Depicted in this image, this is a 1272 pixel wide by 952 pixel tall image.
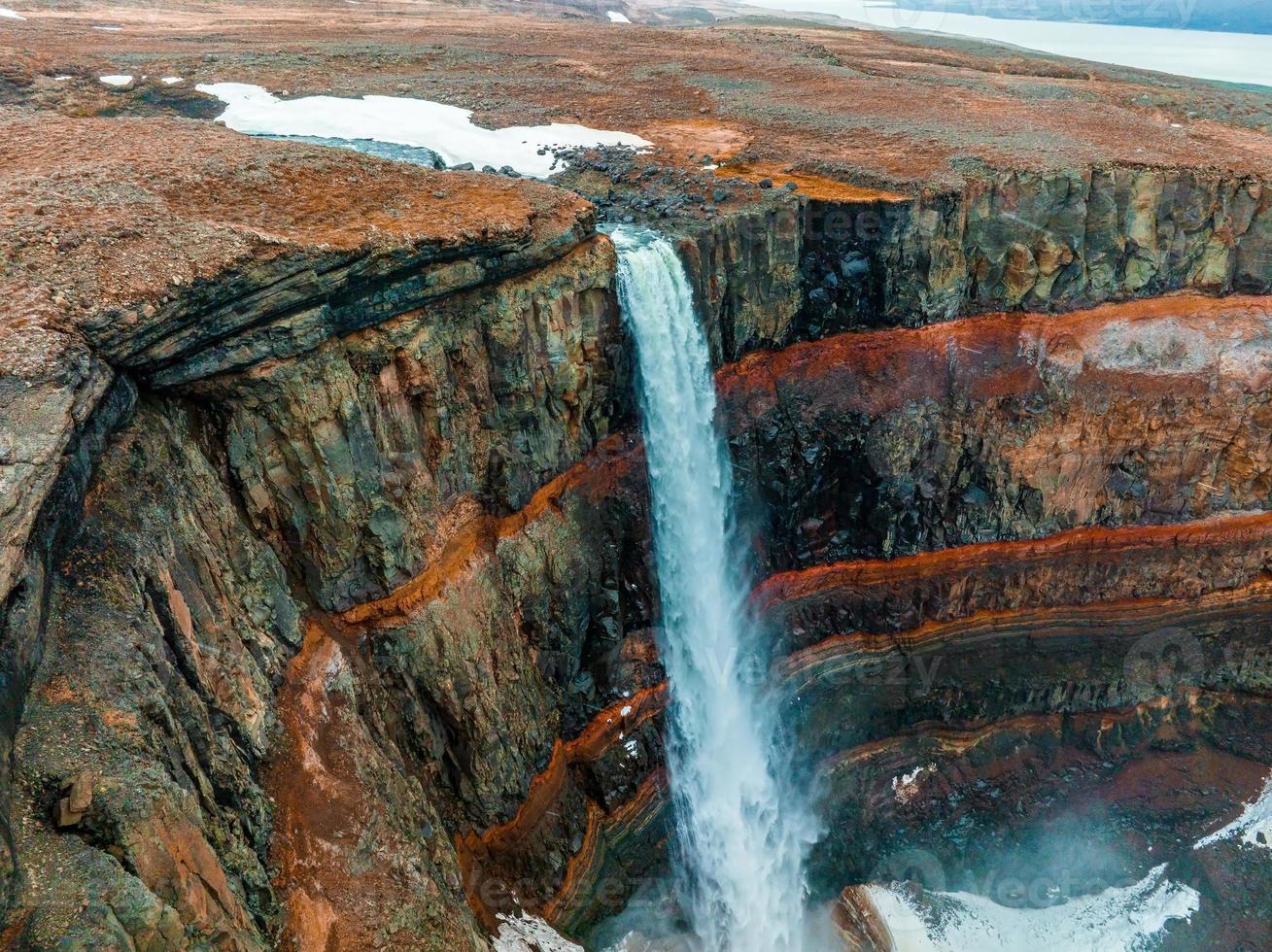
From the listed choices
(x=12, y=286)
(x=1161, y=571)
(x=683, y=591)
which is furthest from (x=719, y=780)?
(x=12, y=286)

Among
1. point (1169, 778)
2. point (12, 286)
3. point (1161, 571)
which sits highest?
point (12, 286)

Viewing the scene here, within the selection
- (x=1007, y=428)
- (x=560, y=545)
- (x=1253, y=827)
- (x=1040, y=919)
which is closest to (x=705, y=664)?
(x=560, y=545)

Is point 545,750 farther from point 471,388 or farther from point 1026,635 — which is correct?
point 1026,635

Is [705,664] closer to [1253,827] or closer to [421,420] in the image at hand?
[421,420]

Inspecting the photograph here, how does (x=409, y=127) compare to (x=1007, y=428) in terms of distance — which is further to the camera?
(x=409, y=127)

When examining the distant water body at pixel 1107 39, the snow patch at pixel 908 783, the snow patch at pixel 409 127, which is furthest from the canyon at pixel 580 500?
the distant water body at pixel 1107 39

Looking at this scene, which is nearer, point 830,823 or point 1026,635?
point 830,823

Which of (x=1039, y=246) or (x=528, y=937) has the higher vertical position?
(x=1039, y=246)
